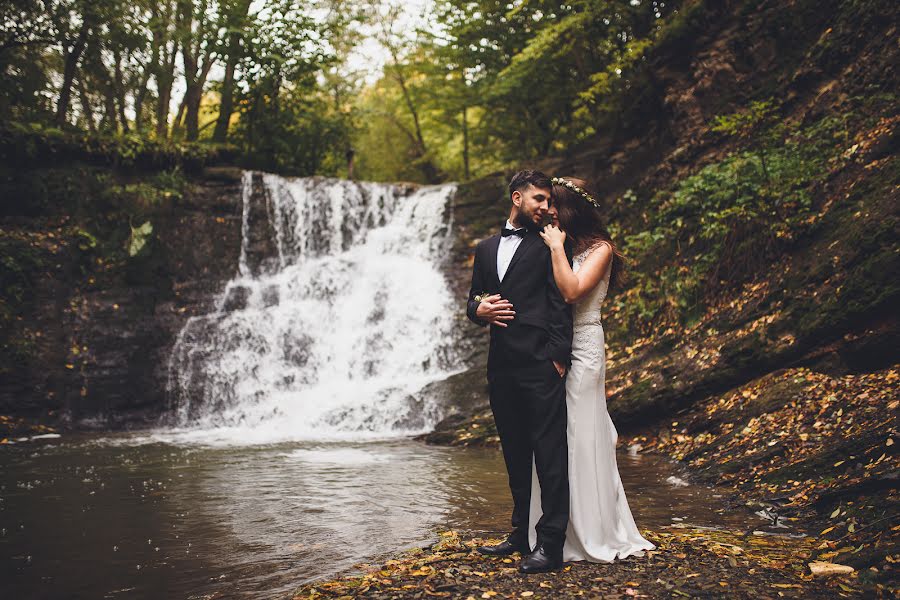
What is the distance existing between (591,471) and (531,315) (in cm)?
92

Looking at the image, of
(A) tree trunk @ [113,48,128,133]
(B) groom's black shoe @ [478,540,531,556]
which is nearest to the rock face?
(A) tree trunk @ [113,48,128,133]

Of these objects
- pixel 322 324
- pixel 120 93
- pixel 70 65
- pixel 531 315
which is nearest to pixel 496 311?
pixel 531 315

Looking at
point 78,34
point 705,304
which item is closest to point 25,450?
point 705,304

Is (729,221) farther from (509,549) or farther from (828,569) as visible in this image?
(509,549)

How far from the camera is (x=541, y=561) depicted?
10.9ft

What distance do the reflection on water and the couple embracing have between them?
1.09m

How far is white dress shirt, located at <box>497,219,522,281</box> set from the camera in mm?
3684

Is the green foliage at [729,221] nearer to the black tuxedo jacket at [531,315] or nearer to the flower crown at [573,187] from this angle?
the flower crown at [573,187]

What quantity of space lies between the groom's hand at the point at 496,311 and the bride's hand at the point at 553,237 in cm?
40

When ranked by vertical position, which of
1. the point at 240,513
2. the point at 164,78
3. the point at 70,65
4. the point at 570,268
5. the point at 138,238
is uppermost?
the point at 164,78

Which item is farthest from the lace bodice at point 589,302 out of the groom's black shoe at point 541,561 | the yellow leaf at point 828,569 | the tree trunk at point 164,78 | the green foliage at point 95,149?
the tree trunk at point 164,78

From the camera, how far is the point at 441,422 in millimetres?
10117

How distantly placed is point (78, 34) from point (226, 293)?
7.27m

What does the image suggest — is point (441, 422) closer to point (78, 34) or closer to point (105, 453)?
point (105, 453)
